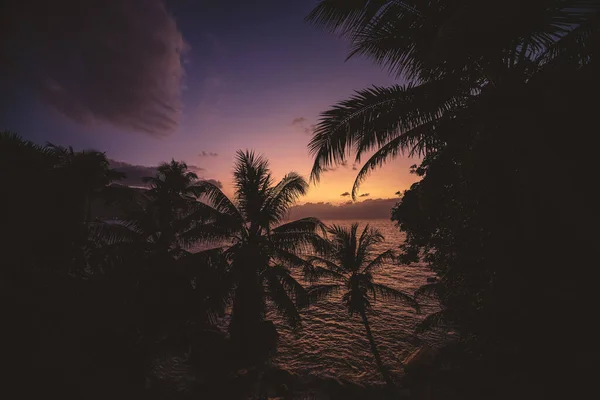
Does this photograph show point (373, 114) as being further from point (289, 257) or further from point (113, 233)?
point (113, 233)

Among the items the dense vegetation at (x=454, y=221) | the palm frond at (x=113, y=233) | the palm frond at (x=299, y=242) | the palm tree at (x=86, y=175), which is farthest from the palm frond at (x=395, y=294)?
the palm tree at (x=86, y=175)

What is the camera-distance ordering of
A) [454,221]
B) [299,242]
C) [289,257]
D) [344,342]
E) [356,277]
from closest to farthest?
1. [454,221]
2. [299,242]
3. [289,257]
4. [356,277]
5. [344,342]

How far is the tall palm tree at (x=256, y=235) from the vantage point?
28.9ft

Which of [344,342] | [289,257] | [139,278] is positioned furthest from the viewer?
[344,342]

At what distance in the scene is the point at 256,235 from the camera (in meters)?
9.23

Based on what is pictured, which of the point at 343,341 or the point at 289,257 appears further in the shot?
the point at 343,341

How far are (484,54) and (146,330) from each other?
1077cm

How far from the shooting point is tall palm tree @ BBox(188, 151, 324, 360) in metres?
8.80

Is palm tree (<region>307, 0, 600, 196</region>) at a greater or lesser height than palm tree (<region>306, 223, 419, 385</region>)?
greater

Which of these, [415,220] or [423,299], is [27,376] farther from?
[423,299]

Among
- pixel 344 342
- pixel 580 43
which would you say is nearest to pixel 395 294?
pixel 344 342

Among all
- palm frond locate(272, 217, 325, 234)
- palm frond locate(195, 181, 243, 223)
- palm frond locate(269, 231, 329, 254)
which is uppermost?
palm frond locate(195, 181, 243, 223)

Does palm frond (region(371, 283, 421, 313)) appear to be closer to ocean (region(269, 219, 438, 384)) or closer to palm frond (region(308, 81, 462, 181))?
ocean (region(269, 219, 438, 384))

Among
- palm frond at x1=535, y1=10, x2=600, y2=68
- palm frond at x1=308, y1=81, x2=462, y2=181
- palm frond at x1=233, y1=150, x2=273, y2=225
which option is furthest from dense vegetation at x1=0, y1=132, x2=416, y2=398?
palm frond at x1=535, y1=10, x2=600, y2=68
